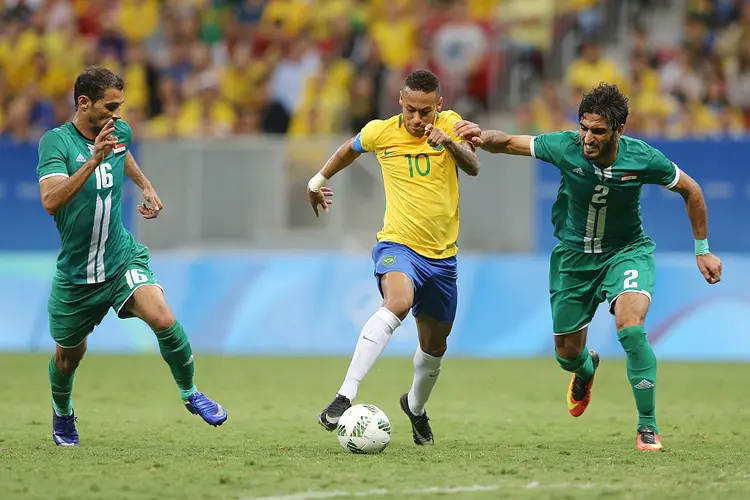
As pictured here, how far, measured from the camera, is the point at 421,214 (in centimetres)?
856

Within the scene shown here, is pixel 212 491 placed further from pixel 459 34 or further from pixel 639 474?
pixel 459 34

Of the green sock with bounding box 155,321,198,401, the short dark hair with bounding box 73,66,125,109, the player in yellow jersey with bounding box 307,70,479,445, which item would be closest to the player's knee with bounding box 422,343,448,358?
the player in yellow jersey with bounding box 307,70,479,445

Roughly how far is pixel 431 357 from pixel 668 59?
1054 cm

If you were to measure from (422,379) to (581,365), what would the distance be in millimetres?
1385

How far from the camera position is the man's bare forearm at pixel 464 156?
8.21m

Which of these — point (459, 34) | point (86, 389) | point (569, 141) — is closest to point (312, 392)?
point (86, 389)

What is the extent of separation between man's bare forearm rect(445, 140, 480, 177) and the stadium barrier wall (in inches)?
263

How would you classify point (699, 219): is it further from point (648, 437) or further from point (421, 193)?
point (421, 193)

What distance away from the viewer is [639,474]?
23.1 ft

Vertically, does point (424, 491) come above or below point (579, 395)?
above

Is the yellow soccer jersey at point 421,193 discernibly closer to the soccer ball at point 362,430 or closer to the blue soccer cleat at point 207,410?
the soccer ball at point 362,430

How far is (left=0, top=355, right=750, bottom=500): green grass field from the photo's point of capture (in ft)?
21.7

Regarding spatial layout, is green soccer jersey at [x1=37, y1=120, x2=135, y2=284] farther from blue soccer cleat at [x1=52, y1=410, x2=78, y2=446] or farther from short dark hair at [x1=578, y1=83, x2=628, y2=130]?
short dark hair at [x1=578, y1=83, x2=628, y2=130]

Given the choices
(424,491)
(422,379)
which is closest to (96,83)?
(422,379)
